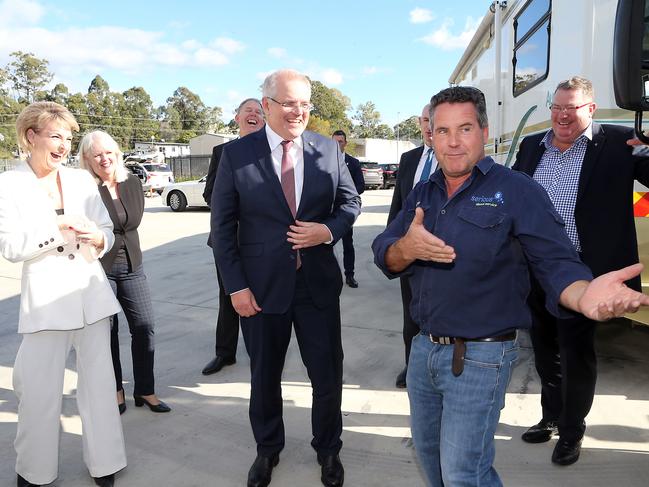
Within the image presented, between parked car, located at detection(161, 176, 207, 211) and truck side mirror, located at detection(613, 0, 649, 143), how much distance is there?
1714cm

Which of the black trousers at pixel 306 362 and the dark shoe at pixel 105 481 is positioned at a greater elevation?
the black trousers at pixel 306 362

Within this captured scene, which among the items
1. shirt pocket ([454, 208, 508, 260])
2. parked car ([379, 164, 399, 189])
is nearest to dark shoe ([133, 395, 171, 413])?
shirt pocket ([454, 208, 508, 260])

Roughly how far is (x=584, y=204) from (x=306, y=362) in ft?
5.95

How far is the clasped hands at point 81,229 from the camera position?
2826mm

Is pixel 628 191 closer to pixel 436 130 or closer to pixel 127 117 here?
pixel 436 130

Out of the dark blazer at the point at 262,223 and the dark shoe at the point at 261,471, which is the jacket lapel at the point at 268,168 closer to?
the dark blazer at the point at 262,223

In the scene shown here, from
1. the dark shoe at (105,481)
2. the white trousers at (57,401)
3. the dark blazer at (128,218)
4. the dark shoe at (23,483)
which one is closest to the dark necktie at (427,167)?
the dark blazer at (128,218)

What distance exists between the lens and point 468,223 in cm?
192

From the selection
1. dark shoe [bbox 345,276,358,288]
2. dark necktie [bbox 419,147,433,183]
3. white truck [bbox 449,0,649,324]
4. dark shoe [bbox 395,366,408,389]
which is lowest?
dark shoe [bbox 395,366,408,389]

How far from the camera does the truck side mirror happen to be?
1731mm

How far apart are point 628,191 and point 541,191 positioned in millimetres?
1318

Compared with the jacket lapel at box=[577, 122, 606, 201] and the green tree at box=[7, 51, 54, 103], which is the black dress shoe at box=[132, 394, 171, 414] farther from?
the green tree at box=[7, 51, 54, 103]

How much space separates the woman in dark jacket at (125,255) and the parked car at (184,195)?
48.2ft

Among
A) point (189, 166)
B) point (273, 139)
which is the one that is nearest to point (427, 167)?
point (273, 139)
